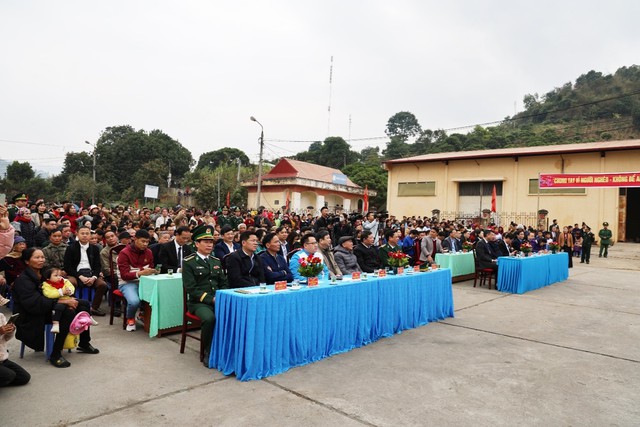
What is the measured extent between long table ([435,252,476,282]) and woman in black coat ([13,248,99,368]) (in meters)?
7.96

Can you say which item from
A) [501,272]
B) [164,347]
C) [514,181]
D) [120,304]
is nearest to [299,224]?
[501,272]

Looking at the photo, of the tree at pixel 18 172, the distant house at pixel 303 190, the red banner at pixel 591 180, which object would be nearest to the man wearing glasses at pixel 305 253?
the red banner at pixel 591 180

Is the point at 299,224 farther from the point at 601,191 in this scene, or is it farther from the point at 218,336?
the point at 601,191

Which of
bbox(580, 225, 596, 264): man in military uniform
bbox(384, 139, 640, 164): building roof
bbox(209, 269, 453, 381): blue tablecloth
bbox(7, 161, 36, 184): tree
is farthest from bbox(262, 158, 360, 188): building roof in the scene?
bbox(209, 269, 453, 381): blue tablecloth

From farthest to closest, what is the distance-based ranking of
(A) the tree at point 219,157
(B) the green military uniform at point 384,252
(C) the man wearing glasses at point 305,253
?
(A) the tree at point 219,157, (B) the green military uniform at point 384,252, (C) the man wearing glasses at point 305,253

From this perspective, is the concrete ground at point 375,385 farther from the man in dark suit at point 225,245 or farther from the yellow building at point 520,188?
the yellow building at point 520,188

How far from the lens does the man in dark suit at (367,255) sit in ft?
24.1

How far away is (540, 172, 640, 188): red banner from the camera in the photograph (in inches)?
731

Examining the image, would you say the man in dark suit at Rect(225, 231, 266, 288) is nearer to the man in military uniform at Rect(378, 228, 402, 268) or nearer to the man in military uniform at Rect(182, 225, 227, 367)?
the man in military uniform at Rect(182, 225, 227, 367)

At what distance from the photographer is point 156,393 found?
11.9 feet

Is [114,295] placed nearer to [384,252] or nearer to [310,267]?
[310,267]

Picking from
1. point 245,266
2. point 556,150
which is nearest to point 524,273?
point 245,266

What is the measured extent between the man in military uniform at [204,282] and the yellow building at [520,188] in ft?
70.5

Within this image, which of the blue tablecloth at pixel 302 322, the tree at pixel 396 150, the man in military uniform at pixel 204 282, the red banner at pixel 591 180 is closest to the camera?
the blue tablecloth at pixel 302 322
